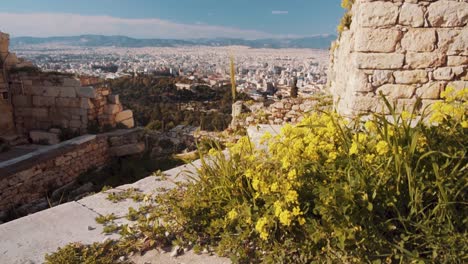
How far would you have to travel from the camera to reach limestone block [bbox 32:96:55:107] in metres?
8.09

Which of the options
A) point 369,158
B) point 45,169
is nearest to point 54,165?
point 45,169

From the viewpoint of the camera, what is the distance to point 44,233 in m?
2.49

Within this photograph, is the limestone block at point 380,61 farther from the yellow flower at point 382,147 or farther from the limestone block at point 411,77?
the yellow flower at point 382,147

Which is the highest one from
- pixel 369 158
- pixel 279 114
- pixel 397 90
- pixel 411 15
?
pixel 411 15

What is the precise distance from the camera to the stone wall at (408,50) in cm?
333

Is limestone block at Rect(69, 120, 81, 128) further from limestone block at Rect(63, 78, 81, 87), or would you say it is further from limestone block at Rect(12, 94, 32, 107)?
limestone block at Rect(12, 94, 32, 107)

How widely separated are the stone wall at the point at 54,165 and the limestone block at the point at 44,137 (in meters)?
0.97

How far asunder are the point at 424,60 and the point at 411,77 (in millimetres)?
203

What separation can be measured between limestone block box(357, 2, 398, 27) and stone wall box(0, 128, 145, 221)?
19.3 ft

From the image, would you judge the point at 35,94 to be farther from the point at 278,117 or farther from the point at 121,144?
the point at 278,117

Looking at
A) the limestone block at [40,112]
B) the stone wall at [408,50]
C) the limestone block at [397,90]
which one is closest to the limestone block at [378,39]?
the stone wall at [408,50]

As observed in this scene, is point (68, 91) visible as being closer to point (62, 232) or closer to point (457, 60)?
point (62, 232)

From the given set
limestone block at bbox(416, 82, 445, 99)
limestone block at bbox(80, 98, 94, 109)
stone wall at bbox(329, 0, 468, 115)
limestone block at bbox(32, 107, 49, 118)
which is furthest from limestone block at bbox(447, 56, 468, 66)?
limestone block at bbox(32, 107, 49, 118)

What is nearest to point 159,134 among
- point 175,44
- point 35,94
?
point 35,94
